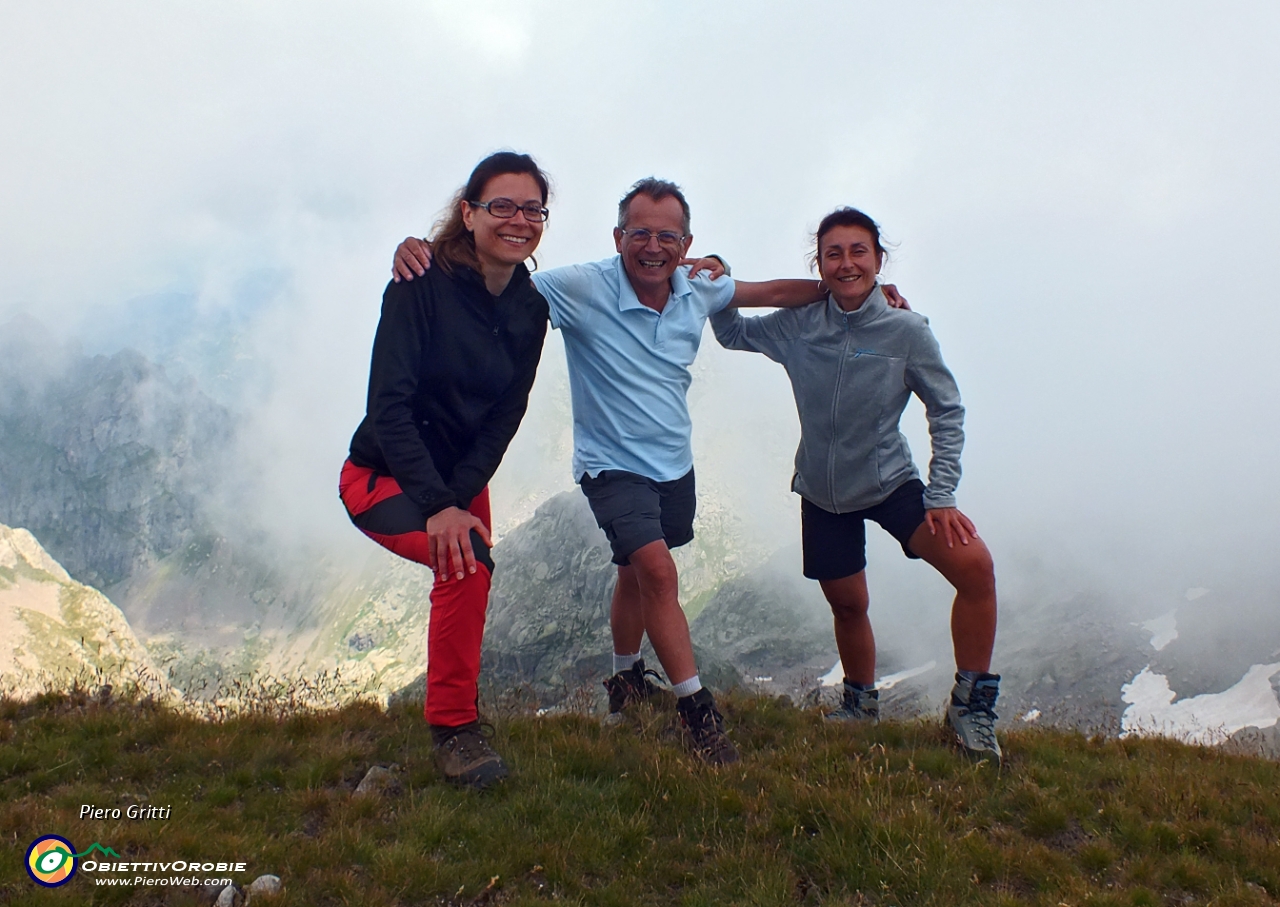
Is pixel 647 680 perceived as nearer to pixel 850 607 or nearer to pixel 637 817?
pixel 850 607

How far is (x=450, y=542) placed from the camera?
5543 mm

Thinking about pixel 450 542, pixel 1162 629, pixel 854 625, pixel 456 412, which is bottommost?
pixel 1162 629

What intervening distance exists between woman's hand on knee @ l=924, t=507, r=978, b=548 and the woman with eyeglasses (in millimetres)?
3742

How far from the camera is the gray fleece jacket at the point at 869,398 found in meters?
7.34

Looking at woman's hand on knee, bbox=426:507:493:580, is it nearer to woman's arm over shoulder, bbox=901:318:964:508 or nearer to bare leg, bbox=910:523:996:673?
bare leg, bbox=910:523:996:673

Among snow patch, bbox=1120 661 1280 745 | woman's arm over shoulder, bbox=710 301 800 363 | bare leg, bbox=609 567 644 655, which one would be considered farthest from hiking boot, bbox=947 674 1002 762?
snow patch, bbox=1120 661 1280 745

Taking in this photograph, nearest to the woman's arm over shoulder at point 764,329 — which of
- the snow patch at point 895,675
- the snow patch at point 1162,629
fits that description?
the snow patch at point 895,675

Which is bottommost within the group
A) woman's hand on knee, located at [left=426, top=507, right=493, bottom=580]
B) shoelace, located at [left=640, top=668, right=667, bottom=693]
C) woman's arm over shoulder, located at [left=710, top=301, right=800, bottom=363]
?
shoelace, located at [left=640, top=668, right=667, bottom=693]

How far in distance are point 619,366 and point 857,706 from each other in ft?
14.2

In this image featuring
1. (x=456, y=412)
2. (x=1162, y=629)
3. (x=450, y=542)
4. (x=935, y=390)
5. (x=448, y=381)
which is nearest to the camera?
(x=450, y=542)

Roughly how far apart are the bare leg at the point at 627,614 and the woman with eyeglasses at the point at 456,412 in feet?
6.48

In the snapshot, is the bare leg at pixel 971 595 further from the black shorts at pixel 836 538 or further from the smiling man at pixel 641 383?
the smiling man at pixel 641 383

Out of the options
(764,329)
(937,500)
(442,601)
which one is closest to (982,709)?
(937,500)

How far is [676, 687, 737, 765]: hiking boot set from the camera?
6.23m
